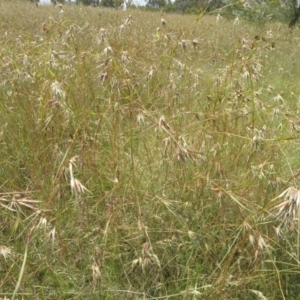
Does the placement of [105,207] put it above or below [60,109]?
below

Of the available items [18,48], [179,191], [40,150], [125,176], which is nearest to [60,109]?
[40,150]

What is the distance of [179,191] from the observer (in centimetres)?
150

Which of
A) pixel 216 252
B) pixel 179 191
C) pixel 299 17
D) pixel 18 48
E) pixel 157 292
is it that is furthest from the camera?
pixel 299 17

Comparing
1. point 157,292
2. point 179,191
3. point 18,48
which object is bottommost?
point 157,292

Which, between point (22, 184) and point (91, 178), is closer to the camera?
point (91, 178)

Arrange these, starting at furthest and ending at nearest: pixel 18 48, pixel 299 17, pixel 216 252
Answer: pixel 299 17 < pixel 18 48 < pixel 216 252

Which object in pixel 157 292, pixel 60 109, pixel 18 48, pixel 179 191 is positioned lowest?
pixel 157 292

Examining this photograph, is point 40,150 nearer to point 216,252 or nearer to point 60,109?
point 60,109

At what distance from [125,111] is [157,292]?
2.42ft

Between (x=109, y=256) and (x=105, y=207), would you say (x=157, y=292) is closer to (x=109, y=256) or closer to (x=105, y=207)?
(x=109, y=256)

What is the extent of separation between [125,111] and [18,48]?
4.52 ft

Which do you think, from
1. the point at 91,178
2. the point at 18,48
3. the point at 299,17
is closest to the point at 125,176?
the point at 91,178

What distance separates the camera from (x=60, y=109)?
1.67 m

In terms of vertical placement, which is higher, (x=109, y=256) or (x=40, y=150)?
(x=40, y=150)
